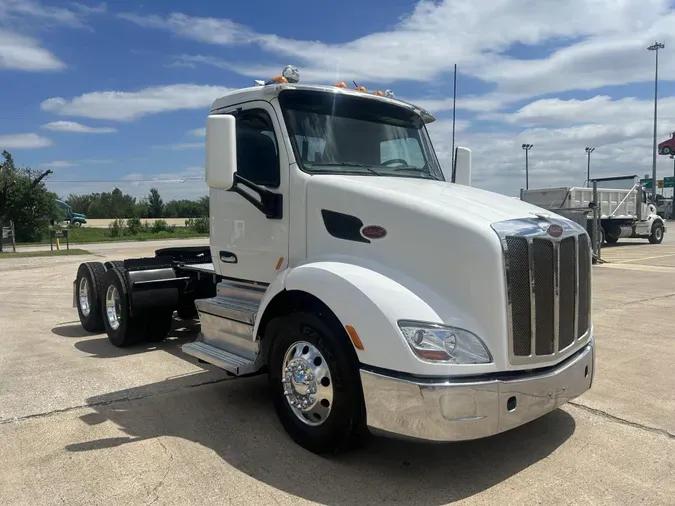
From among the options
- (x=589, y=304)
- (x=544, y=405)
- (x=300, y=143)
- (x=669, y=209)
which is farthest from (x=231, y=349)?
(x=669, y=209)

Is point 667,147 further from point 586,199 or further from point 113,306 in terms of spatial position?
point 113,306

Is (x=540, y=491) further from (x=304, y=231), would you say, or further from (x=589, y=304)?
(x=304, y=231)

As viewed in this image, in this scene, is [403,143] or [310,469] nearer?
[310,469]

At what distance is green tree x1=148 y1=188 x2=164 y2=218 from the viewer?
82375 mm

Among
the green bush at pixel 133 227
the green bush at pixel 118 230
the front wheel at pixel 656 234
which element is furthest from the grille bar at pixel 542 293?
the green bush at pixel 133 227

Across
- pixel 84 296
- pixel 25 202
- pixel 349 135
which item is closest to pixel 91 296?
pixel 84 296

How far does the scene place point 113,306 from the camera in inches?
286

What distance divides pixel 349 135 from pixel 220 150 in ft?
3.61

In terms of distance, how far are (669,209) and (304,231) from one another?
77870 millimetres

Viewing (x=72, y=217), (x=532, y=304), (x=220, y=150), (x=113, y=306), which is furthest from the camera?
(x=72, y=217)

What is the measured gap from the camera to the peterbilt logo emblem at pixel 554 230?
3576 mm

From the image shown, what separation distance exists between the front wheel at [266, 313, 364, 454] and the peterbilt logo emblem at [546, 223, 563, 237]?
1.47m

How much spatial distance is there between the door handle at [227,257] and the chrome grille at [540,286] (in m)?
2.51

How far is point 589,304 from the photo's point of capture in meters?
4.07
